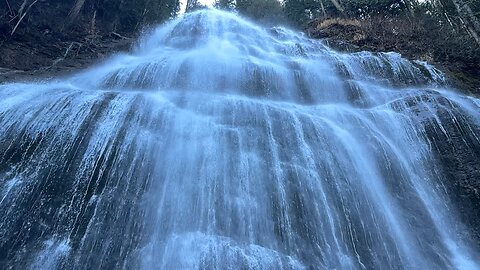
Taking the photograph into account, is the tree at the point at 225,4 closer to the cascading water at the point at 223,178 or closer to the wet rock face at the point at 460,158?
the cascading water at the point at 223,178

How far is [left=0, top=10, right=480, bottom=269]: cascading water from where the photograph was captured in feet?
25.4

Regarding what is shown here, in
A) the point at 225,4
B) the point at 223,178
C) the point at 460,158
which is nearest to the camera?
the point at 223,178

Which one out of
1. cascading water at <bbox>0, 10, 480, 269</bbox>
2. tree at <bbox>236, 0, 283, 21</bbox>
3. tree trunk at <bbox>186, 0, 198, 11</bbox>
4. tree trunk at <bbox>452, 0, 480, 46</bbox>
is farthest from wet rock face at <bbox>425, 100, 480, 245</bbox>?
tree trunk at <bbox>186, 0, 198, 11</bbox>

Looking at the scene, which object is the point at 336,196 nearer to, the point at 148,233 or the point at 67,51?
the point at 148,233

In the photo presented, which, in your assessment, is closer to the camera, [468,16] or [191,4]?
[468,16]

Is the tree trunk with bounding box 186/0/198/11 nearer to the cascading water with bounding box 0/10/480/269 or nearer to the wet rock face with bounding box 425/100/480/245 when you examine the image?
the cascading water with bounding box 0/10/480/269

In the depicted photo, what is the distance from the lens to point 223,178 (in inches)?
350

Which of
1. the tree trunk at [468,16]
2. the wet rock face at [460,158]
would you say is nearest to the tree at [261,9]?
the tree trunk at [468,16]

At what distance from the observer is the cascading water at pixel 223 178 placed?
7746 millimetres

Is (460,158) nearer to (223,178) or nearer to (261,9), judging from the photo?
(223,178)

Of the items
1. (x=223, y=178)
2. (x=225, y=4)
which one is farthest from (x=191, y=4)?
(x=223, y=178)

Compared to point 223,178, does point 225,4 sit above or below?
above

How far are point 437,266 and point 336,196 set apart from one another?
7.38ft

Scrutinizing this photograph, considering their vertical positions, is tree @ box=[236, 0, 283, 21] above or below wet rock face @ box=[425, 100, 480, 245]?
above
